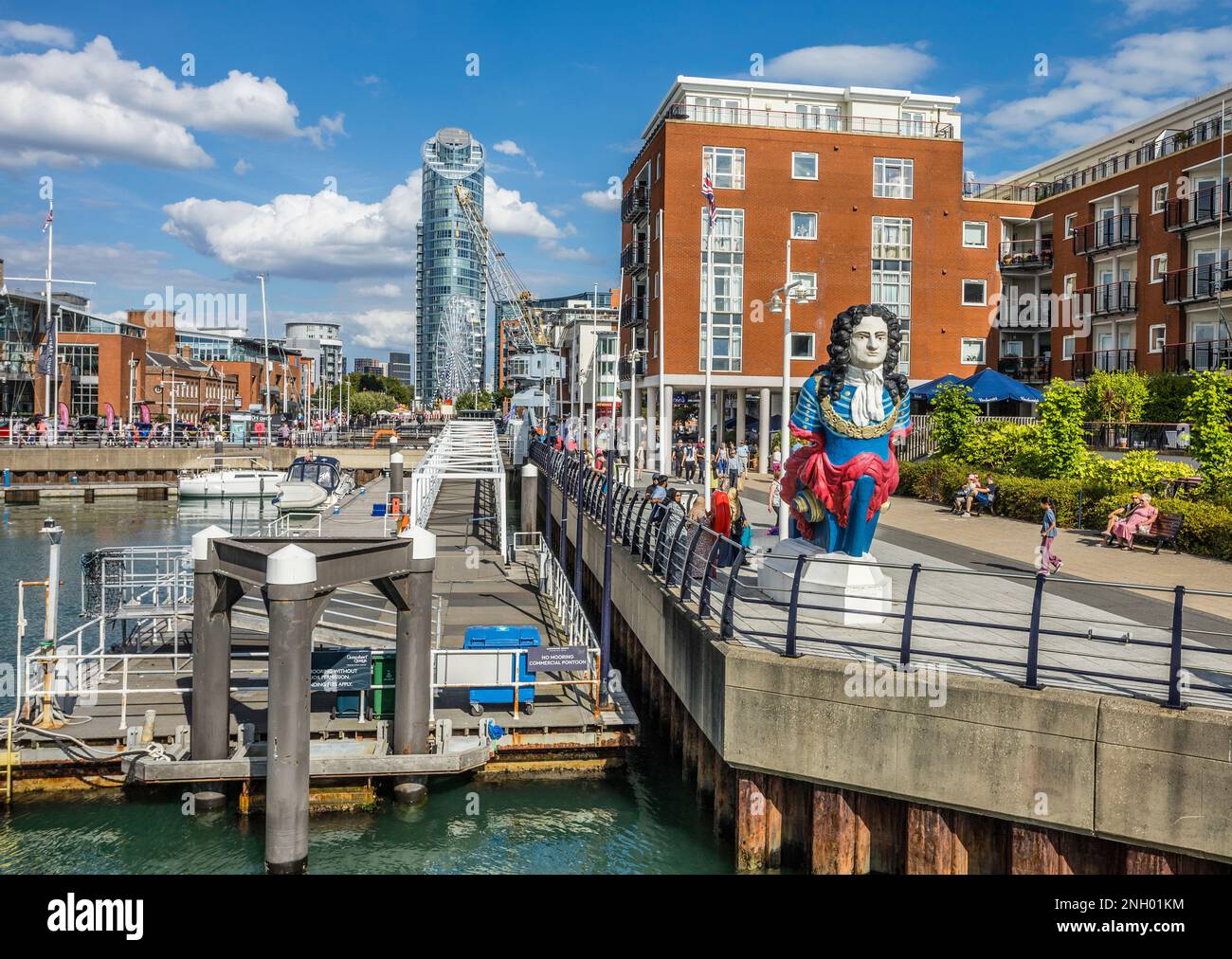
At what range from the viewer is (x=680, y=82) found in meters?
53.5

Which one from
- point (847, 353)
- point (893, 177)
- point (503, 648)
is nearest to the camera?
point (847, 353)

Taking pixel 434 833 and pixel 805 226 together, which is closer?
pixel 434 833

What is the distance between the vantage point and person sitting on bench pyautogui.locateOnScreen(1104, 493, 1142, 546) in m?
23.5

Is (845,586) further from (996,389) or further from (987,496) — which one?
(996,389)

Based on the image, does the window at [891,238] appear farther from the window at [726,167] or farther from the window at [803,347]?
the window at [726,167]

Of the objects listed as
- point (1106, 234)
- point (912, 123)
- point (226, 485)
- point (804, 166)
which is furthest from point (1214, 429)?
point (226, 485)

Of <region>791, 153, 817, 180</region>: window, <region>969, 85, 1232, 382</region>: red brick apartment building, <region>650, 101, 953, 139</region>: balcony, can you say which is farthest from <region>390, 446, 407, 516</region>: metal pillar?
<region>969, 85, 1232, 382</region>: red brick apartment building

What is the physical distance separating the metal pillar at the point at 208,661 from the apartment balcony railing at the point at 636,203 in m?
43.2

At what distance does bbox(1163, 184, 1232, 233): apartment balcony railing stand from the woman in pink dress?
25.3m

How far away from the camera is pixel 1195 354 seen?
4262 centimetres

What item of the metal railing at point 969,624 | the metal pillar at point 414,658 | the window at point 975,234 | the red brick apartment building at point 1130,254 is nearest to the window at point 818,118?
the red brick apartment building at point 1130,254

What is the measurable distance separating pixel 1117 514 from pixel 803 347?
2760 cm

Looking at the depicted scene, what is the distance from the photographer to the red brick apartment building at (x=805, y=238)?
48531mm
